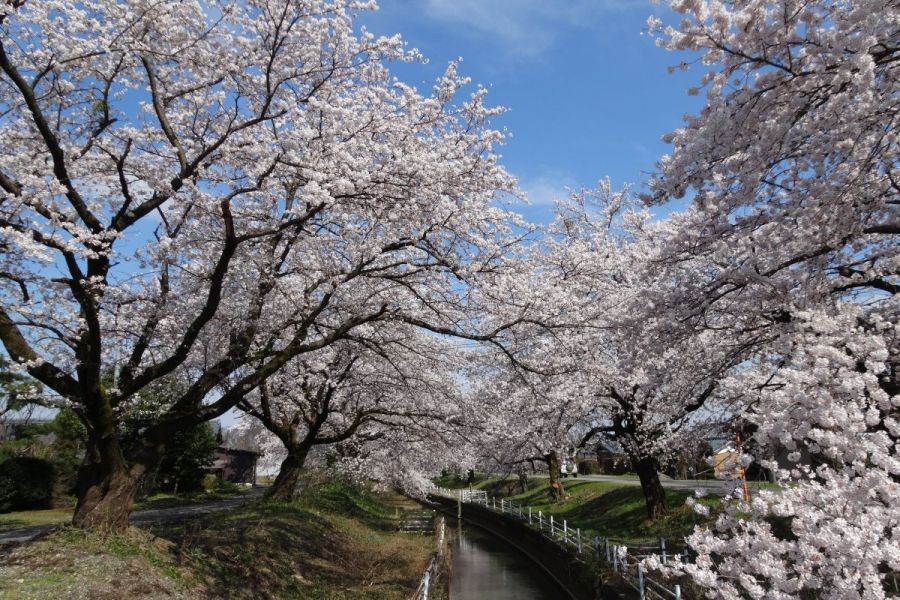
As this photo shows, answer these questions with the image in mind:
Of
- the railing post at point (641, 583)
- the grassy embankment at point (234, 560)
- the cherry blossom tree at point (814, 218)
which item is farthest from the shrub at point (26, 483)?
the cherry blossom tree at point (814, 218)

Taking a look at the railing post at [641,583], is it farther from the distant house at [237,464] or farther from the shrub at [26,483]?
the distant house at [237,464]

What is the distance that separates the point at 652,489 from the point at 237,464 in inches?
1829

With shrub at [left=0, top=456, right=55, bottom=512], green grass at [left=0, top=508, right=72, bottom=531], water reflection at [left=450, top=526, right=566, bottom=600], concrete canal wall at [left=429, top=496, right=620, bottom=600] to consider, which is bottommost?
water reflection at [left=450, top=526, right=566, bottom=600]

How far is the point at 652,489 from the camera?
1736 centimetres

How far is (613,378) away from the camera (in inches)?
569

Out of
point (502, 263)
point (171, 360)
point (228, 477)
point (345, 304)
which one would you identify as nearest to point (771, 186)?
point (502, 263)

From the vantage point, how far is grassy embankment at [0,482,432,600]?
6973 millimetres

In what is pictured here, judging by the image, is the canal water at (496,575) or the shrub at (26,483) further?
the shrub at (26,483)

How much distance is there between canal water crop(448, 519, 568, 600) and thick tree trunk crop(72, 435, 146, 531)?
12029 mm

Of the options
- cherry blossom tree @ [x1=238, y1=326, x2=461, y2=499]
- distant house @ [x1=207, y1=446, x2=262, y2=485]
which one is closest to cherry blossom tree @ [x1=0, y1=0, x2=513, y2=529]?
cherry blossom tree @ [x1=238, y1=326, x2=461, y2=499]

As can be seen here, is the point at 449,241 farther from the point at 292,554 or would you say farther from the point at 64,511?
the point at 64,511

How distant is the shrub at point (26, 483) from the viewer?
23.8 m

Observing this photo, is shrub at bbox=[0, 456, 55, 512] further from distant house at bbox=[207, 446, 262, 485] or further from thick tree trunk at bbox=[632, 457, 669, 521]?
distant house at bbox=[207, 446, 262, 485]

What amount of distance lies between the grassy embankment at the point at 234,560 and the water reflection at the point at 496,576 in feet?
6.38
